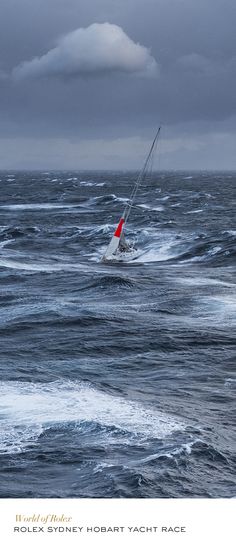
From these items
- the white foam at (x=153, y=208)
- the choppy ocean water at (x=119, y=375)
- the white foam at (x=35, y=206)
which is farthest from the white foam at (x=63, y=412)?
the white foam at (x=35, y=206)

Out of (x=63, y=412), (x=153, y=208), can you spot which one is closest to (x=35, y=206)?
(x=153, y=208)

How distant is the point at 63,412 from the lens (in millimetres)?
26969

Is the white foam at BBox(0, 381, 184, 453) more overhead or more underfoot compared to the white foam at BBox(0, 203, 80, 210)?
more underfoot

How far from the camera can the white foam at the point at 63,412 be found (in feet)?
81.5

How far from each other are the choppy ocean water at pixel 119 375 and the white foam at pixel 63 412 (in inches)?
1.8

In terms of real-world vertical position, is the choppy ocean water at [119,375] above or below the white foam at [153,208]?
below

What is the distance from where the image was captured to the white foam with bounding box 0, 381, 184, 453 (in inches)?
978

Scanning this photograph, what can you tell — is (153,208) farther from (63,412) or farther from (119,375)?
(63,412)

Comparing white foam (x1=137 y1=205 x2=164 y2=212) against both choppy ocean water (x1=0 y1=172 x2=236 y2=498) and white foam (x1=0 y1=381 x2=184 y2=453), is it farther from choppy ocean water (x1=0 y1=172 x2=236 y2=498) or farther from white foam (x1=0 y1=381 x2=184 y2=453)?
white foam (x1=0 y1=381 x2=184 y2=453)

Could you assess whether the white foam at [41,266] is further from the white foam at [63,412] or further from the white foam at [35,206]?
the white foam at [35,206]

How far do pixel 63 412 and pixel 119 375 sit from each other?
5870 mm

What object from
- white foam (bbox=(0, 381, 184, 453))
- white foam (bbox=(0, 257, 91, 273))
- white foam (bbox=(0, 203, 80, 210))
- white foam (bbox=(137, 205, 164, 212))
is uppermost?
white foam (bbox=(137, 205, 164, 212))

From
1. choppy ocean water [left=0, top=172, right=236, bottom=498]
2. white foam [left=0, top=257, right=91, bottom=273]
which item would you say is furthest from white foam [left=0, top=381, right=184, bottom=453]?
white foam [left=0, top=257, right=91, bottom=273]

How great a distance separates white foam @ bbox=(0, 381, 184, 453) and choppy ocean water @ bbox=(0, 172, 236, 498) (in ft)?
0.15
